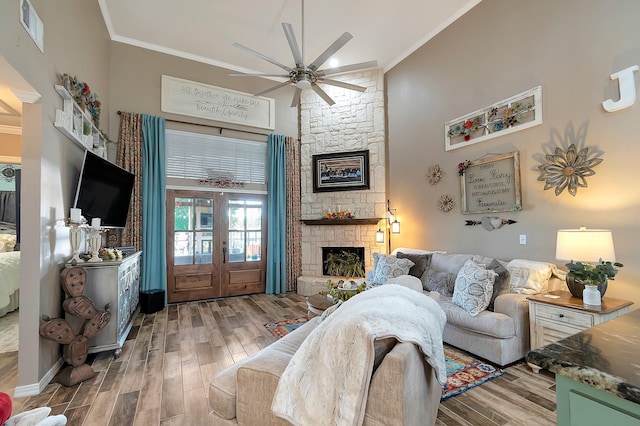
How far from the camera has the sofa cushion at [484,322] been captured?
8.70 feet

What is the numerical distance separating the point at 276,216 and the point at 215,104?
2.34 m

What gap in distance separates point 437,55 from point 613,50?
2294mm

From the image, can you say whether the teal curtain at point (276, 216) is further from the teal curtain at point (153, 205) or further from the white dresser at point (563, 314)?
the white dresser at point (563, 314)

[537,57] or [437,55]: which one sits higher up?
[437,55]

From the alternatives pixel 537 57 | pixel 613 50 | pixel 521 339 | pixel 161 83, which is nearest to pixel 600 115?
pixel 613 50

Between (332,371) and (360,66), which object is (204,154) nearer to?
(360,66)

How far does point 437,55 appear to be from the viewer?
4.56 m

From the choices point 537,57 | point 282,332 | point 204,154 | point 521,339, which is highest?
point 537,57

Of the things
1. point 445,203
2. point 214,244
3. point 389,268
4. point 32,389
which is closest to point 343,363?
point 32,389

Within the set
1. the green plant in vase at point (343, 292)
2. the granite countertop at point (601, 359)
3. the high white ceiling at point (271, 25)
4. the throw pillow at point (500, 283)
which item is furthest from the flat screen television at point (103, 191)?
the throw pillow at point (500, 283)

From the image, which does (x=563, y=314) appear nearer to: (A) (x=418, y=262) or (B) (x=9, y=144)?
(A) (x=418, y=262)

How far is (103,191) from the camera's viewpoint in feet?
11.3

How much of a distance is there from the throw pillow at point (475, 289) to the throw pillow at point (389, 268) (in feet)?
2.94

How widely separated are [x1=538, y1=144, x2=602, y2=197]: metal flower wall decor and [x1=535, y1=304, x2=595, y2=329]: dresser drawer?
1223mm
